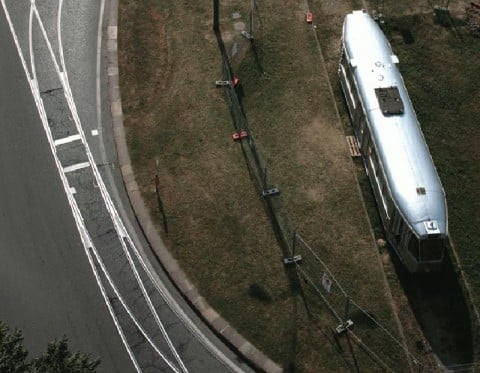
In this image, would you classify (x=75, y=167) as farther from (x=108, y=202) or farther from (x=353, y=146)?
(x=353, y=146)

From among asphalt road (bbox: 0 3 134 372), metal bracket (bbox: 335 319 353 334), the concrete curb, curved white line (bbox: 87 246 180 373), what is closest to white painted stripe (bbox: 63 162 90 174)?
asphalt road (bbox: 0 3 134 372)

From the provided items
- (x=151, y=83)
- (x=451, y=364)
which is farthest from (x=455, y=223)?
(x=151, y=83)

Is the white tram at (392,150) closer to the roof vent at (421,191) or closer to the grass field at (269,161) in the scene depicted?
the roof vent at (421,191)

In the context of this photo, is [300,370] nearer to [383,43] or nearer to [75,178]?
[75,178]

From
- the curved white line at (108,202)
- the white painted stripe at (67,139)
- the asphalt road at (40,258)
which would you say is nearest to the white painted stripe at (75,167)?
the curved white line at (108,202)

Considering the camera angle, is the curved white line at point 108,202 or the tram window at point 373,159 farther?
the tram window at point 373,159

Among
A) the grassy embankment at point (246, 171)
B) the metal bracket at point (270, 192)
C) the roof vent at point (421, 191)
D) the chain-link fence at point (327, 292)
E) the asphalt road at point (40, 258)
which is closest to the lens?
the chain-link fence at point (327, 292)

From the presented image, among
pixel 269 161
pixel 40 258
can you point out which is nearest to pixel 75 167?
pixel 40 258
